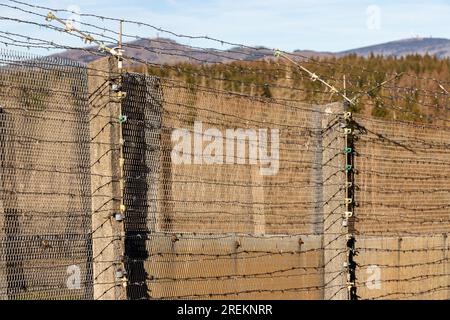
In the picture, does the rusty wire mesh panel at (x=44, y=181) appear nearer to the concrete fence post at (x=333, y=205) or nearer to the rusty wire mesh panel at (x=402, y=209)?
the concrete fence post at (x=333, y=205)

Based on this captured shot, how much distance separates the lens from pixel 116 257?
20.4ft

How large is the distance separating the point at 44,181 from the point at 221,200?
1.66 m

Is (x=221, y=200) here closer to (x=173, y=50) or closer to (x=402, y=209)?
(x=173, y=50)

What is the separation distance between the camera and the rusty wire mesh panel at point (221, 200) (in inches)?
256

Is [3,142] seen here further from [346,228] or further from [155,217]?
[346,228]

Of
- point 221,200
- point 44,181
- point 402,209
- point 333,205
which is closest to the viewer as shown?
point 44,181

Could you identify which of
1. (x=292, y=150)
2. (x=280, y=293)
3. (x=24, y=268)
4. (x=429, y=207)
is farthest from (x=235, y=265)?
(x=429, y=207)

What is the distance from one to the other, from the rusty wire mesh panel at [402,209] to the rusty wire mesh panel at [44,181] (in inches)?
122

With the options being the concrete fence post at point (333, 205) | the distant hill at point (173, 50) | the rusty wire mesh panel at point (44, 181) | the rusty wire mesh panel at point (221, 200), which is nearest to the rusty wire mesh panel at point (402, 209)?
the concrete fence post at point (333, 205)

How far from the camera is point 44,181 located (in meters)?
5.87

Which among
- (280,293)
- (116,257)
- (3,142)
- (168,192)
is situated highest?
(3,142)

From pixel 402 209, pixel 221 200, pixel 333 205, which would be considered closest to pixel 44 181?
pixel 221 200

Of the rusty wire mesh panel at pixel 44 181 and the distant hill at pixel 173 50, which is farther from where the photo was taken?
the distant hill at pixel 173 50
